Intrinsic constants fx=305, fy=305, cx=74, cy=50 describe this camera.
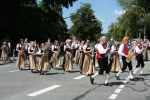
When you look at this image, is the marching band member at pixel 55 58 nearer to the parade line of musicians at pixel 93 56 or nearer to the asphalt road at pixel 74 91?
the parade line of musicians at pixel 93 56

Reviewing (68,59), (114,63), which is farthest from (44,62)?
(114,63)

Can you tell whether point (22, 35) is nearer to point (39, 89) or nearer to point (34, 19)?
point (34, 19)

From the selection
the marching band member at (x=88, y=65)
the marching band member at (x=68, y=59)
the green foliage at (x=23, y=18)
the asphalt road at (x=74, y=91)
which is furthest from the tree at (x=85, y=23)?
the asphalt road at (x=74, y=91)

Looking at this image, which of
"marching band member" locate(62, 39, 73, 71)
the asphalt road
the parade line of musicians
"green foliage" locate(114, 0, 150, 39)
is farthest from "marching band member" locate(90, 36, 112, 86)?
"green foliage" locate(114, 0, 150, 39)

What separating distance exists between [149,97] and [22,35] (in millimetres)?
32283

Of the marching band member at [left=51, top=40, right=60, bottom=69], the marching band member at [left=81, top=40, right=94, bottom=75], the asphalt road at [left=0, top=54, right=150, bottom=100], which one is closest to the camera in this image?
the asphalt road at [left=0, top=54, right=150, bottom=100]

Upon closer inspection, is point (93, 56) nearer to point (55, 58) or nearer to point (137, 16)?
point (55, 58)

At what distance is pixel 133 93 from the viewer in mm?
9320

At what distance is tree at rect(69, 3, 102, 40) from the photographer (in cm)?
9988

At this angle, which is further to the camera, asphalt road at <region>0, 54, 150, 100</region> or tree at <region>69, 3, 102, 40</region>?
tree at <region>69, 3, 102, 40</region>

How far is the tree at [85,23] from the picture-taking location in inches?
3932

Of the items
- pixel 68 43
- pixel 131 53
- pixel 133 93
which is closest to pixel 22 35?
Answer: pixel 68 43

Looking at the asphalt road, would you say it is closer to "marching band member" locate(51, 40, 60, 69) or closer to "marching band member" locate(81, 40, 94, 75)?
"marching band member" locate(81, 40, 94, 75)

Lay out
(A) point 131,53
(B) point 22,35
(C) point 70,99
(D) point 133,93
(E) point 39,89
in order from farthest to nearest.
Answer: (B) point 22,35 < (A) point 131,53 < (E) point 39,89 < (D) point 133,93 < (C) point 70,99
